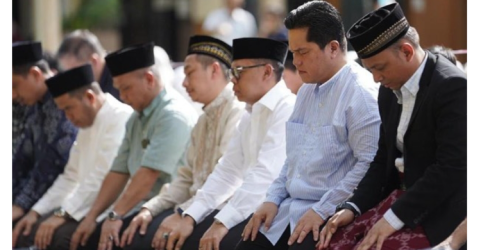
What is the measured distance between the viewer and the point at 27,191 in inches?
323

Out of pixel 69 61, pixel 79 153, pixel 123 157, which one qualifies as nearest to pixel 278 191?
pixel 123 157

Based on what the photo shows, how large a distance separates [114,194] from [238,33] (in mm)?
6897

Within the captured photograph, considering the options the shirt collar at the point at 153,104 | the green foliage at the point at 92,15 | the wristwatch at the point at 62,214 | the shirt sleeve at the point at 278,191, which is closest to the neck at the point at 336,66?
the shirt sleeve at the point at 278,191

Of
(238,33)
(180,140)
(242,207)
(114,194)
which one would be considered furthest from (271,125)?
(238,33)

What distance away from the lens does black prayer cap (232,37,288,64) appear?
610 centimetres

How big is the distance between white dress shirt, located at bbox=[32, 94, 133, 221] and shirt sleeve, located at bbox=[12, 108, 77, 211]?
22 centimetres

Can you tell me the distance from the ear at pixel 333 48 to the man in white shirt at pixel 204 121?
1261 millimetres

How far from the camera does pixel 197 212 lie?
6348 mm

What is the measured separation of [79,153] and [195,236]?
1.83 meters

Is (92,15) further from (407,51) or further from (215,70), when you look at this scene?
(407,51)

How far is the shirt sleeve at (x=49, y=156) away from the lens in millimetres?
8062

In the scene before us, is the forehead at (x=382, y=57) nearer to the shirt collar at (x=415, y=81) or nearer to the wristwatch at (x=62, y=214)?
the shirt collar at (x=415, y=81)

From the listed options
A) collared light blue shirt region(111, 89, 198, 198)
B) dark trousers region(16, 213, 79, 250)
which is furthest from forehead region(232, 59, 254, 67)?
dark trousers region(16, 213, 79, 250)

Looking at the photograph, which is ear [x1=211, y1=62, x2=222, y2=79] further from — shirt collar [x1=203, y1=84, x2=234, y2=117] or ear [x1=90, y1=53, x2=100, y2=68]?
ear [x1=90, y1=53, x2=100, y2=68]
